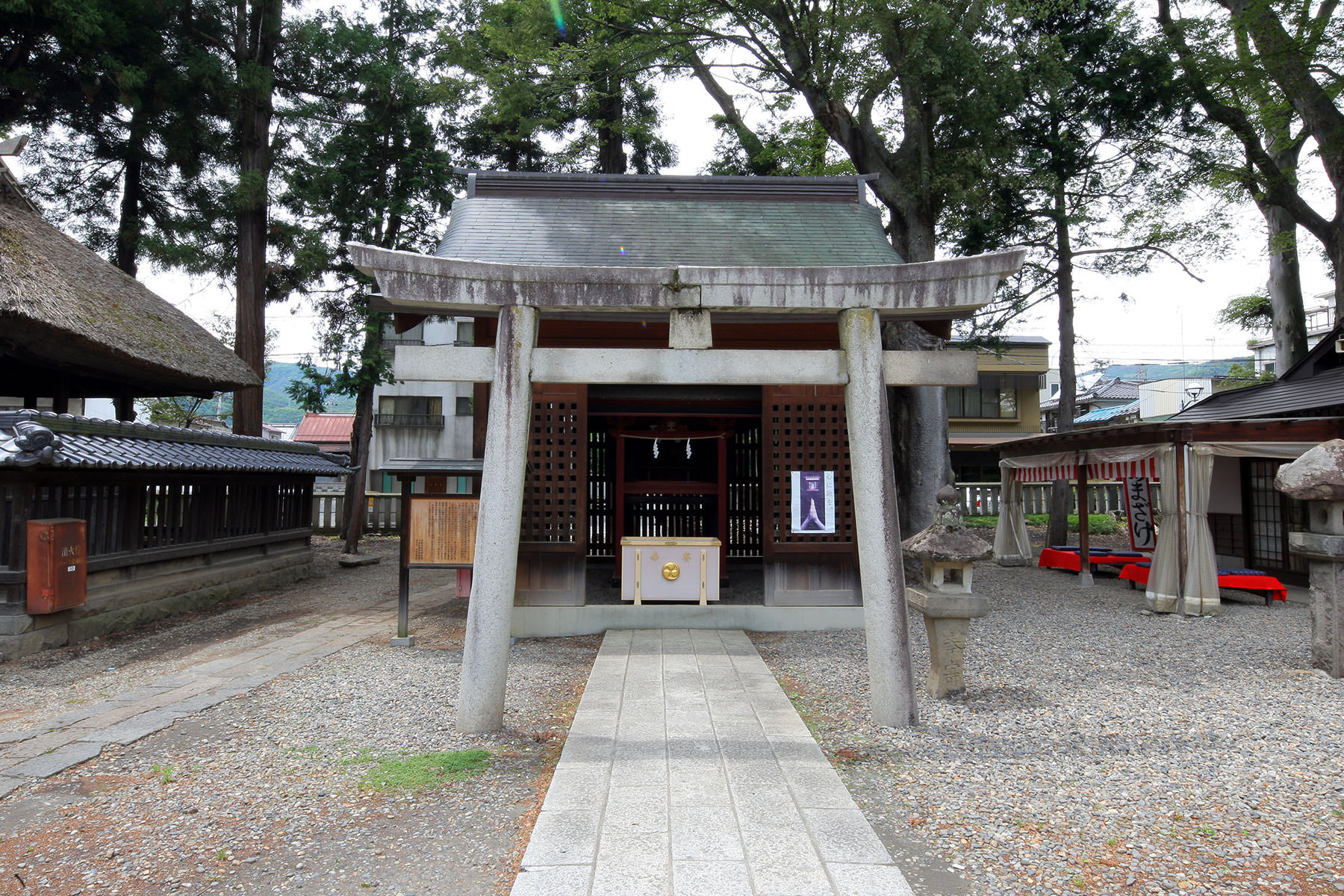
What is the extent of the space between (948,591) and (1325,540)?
12.7 feet

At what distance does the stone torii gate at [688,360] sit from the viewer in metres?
4.92

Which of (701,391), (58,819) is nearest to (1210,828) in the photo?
(58,819)

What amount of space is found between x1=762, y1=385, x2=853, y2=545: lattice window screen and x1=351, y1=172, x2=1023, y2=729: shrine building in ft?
0.07

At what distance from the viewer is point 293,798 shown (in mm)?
4027

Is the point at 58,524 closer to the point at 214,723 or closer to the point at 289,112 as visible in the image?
the point at 214,723

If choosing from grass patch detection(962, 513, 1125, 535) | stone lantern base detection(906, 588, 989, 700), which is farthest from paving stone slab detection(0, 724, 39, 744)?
grass patch detection(962, 513, 1125, 535)

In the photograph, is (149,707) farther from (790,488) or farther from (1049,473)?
(1049,473)

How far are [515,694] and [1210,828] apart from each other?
467 cm

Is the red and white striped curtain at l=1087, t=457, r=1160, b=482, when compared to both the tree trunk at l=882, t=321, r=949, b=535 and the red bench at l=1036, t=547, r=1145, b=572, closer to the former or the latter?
the red bench at l=1036, t=547, r=1145, b=572

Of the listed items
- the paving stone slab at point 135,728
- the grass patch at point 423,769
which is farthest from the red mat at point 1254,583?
the paving stone slab at point 135,728

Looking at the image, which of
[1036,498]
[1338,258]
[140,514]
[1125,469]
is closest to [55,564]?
[140,514]

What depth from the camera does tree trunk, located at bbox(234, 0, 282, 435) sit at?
15.1 metres

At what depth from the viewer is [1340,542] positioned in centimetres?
652

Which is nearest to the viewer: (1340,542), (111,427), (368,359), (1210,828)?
(1210,828)
